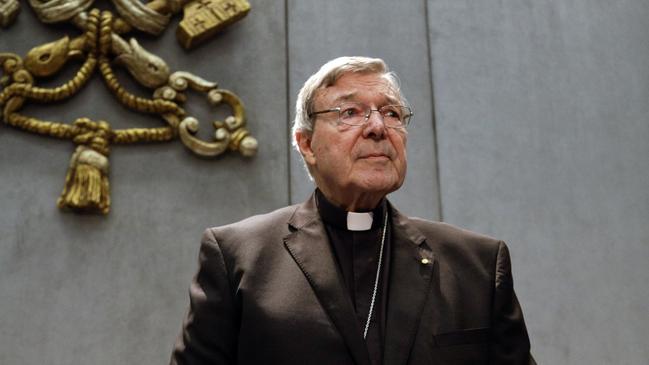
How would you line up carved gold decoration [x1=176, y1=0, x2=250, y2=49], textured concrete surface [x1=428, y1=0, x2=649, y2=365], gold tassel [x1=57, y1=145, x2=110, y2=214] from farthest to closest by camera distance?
textured concrete surface [x1=428, y1=0, x2=649, y2=365], carved gold decoration [x1=176, y1=0, x2=250, y2=49], gold tassel [x1=57, y1=145, x2=110, y2=214]

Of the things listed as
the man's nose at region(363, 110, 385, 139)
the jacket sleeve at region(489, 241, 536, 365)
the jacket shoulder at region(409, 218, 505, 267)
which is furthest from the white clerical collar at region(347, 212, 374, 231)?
the jacket sleeve at region(489, 241, 536, 365)

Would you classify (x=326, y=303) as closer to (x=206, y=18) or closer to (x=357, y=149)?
(x=357, y=149)

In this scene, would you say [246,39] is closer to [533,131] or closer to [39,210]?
[39,210]

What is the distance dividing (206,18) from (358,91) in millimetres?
1254

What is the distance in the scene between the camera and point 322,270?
5.51ft

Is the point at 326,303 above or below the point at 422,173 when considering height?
below

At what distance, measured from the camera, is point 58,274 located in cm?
261

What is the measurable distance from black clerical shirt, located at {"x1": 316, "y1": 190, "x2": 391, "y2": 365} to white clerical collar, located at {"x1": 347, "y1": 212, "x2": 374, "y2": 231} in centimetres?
1

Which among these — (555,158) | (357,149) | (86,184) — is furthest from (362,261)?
(555,158)

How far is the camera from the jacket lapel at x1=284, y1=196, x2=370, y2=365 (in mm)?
1571

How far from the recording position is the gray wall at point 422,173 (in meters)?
2.63

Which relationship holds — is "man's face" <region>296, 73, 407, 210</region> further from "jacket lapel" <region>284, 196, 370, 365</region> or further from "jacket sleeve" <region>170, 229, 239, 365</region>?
"jacket sleeve" <region>170, 229, 239, 365</region>

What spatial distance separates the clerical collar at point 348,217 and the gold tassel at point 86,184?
1.08 metres

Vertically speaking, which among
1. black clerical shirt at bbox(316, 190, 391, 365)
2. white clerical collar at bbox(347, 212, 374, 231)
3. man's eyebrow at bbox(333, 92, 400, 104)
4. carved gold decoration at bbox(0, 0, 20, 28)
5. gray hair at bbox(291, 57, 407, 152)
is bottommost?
black clerical shirt at bbox(316, 190, 391, 365)
